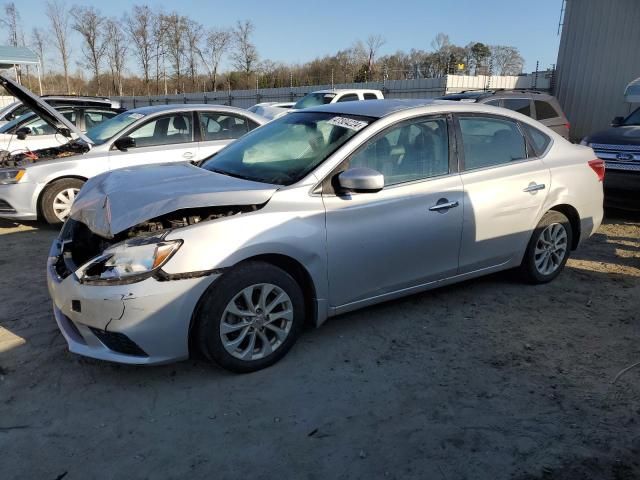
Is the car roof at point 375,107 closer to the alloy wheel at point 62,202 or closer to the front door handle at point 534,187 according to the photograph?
the front door handle at point 534,187

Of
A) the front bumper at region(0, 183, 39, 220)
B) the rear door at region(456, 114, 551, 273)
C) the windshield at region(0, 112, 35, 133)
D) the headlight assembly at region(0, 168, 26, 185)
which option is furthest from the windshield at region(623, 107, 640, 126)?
the windshield at region(0, 112, 35, 133)

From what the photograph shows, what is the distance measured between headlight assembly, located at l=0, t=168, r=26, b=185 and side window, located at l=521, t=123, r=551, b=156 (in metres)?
5.89

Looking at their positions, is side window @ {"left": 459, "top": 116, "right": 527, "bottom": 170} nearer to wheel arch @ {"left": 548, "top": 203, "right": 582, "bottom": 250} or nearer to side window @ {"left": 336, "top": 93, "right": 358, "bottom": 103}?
wheel arch @ {"left": 548, "top": 203, "right": 582, "bottom": 250}

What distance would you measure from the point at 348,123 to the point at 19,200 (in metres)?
4.82

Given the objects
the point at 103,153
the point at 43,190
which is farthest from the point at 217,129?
the point at 43,190

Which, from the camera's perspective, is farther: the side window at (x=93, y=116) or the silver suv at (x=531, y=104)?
the side window at (x=93, y=116)

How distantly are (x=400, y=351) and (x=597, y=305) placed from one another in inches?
81.3

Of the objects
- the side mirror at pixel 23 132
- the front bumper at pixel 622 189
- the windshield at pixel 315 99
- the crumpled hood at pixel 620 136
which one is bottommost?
the front bumper at pixel 622 189

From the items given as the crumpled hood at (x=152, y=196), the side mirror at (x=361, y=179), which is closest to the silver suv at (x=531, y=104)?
the side mirror at (x=361, y=179)

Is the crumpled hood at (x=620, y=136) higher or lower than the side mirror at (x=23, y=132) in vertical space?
higher

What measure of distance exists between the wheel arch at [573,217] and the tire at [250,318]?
2.75 m

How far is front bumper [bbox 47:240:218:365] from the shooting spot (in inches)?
112

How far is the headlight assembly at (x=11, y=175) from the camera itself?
6.46 metres

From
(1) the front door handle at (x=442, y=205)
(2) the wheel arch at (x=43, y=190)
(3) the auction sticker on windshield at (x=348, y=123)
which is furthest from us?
(2) the wheel arch at (x=43, y=190)
